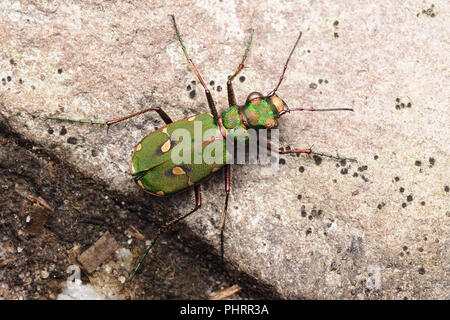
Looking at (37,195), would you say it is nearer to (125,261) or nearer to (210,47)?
(125,261)

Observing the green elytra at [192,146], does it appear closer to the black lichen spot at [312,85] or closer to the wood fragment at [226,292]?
the black lichen spot at [312,85]

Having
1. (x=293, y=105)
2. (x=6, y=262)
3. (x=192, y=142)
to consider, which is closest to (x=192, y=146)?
(x=192, y=142)

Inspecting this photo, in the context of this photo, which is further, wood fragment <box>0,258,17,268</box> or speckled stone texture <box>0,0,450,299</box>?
speckled stone texture <box>0,0,450,299</box>

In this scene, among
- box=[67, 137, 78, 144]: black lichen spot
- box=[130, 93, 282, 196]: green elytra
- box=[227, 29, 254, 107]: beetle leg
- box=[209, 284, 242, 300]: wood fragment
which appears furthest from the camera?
box=[209, 284, 242, 300]: wood fragment

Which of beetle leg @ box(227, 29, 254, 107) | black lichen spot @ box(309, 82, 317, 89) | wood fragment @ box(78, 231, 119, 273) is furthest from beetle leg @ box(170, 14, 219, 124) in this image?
wood fragment @ box(78, 231, 119, 273)

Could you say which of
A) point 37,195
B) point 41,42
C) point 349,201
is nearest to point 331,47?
point 349,201

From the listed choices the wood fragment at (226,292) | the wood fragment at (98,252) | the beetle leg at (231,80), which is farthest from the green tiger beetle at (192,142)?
the wood fragment at (226,292)
